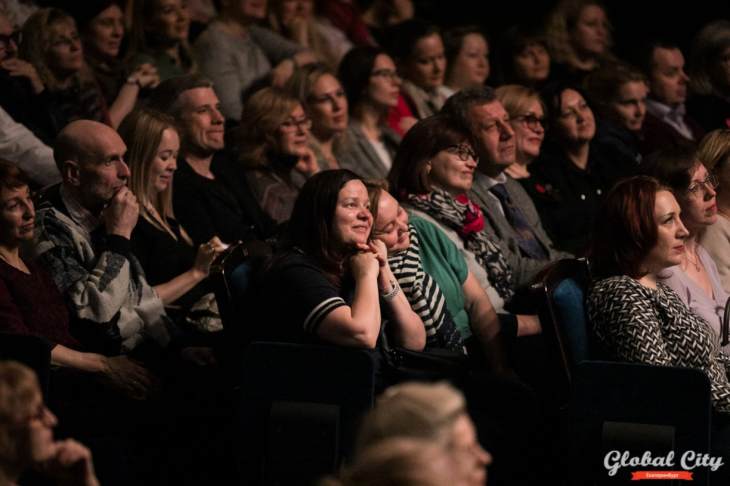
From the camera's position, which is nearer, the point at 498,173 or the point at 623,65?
the point at 498,173

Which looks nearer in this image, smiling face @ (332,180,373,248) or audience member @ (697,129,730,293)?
smiling face @ (332,180,373,248)

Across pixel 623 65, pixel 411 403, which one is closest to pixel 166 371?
pixel 411 403

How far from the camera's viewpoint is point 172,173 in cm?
446

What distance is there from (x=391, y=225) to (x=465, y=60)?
8.90ft

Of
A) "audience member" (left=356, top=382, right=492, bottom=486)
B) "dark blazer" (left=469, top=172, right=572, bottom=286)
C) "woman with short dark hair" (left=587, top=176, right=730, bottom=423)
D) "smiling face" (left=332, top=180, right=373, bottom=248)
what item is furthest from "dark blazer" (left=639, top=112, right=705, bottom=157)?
"audience member" (left=356, top=382, right=492, bottom=486)

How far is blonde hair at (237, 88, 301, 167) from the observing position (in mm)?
4988

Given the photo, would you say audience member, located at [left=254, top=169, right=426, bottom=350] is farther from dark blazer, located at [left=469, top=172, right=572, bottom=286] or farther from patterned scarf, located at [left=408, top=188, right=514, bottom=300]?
dark blazer, located at [left=469, top=172, right=572, bottom=286]

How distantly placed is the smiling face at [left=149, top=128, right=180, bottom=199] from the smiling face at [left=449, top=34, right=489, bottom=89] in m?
2.35

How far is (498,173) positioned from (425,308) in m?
1.29

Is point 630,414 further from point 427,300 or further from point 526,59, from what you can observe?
point 526,59

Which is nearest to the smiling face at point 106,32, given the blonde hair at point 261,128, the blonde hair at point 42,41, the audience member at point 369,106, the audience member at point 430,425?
the blonde hair at point 42,41

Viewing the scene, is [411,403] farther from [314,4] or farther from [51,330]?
[314,4]

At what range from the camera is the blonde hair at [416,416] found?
7.17ft

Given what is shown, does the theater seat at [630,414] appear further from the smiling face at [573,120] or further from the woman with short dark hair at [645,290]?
the smiling face at [573,120]
